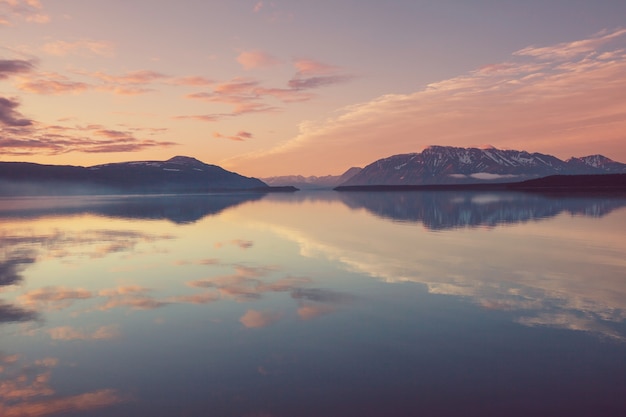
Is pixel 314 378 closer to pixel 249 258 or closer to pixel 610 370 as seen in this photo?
pixel 610 370

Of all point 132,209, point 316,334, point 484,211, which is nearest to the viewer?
point 316,334

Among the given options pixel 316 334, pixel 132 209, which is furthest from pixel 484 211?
pixel 132 209

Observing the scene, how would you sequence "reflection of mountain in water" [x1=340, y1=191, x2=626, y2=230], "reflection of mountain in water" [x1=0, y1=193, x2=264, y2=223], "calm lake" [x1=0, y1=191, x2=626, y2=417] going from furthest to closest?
"reflection of mountain in water" [x1=0, y1=193, x2=264, y2=223], "reflection of mountain in water" [x1=340, y1=191, x2=626, y2=230], "calm lake" [x1=0, y1=191, x2=626, y2=417]

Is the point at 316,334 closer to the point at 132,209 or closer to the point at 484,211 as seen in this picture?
the point at 484,211

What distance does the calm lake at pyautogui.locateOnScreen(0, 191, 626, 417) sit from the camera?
8414 mm

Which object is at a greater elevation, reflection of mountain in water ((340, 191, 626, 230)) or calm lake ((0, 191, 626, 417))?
calm lake ((0, 191, 626, 417))

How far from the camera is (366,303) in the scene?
592 inches

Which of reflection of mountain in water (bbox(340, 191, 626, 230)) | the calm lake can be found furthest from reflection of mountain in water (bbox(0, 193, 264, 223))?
the calm lake

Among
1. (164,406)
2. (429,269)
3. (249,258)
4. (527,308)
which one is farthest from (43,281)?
(527,308)

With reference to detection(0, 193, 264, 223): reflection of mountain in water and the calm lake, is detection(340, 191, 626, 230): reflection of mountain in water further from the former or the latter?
detection(0, 193, 264, 223): reflection of mountain in water

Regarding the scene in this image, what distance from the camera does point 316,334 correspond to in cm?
1199

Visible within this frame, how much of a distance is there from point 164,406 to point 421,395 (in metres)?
4.86

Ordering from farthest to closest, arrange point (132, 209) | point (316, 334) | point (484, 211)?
point (132, 209) → point (484, 211) → point (316, 334)

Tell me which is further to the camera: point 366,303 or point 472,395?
point 366,303
